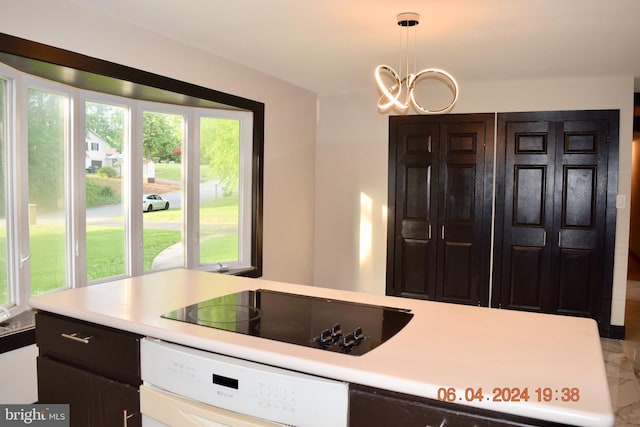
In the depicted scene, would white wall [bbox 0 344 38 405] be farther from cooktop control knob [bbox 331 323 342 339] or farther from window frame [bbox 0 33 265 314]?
cooktop control knob [bbox 331 323 342 339]

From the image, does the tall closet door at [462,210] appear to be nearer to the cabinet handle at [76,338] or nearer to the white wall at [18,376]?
the white wall at [18,376]

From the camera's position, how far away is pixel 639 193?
8.60 metres

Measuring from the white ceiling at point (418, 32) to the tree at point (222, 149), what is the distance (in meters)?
0.60

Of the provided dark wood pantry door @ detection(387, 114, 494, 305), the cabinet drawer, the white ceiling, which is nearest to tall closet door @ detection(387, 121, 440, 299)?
dark wood pantry door @ detection(387, 114, 494, 305)

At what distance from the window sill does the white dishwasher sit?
1390 millimetres

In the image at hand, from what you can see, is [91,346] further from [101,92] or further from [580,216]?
[580,216]

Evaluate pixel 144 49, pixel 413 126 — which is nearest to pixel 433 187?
pixel 413 126

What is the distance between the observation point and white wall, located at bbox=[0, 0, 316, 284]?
8.61 feet

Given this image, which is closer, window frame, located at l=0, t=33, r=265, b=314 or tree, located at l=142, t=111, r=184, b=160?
window frame, located at l=0, t=33, r=265, b=314

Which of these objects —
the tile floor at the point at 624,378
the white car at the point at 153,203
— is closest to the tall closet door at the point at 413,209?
the tile floor at the point at 624,378

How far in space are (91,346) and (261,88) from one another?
313cm

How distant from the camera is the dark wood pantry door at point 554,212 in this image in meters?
4.38

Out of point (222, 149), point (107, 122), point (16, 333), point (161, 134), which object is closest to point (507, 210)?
point (222, 149)

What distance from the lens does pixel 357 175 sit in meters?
5.24
